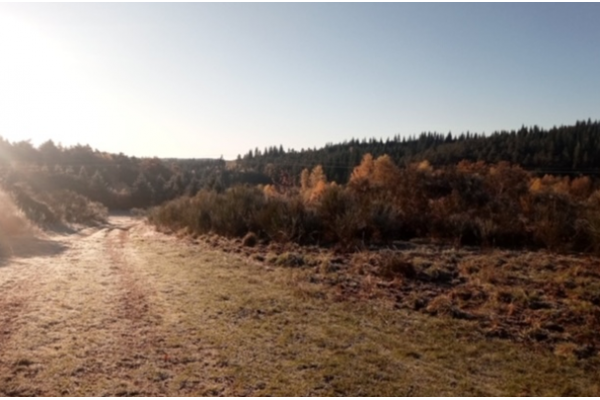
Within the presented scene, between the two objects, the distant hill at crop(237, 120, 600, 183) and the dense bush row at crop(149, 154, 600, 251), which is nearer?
the dense bush row at crop(149, 154, 600, 251)

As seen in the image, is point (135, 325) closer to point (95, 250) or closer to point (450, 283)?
point (450, 283)

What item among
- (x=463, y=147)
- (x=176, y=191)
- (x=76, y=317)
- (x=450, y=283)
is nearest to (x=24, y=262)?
(x=76, y=317)

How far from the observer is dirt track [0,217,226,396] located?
493 cm

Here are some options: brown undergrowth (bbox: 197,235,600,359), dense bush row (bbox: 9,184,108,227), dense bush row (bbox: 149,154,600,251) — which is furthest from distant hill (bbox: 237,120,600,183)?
brown undergrowth (bbox: 197,235,600,359)

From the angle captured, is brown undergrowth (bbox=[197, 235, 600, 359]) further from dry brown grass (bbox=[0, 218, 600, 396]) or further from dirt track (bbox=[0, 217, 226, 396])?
dirt track (bbox=[0, 217, 226, 396])

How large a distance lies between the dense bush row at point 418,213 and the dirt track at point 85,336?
6.82 metres

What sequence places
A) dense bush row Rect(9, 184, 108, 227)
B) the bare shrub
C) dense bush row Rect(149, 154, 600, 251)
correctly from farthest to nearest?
dense bush row Rect(9, 184, 108, 227) < the bare shrub < dense bush row Rect(149, 154, 600, 251)

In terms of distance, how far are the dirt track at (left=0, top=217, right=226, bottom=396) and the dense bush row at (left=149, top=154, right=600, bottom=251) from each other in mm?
6818

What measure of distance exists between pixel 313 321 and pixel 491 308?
10.2ft

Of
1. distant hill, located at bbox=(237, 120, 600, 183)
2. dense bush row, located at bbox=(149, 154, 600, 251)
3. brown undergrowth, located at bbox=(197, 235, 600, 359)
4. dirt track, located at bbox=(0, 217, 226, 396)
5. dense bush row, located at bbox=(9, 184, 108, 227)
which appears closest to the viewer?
dirt track, located at bbox=(0, 217, 226, 396)

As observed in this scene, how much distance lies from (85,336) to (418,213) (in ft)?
42.1

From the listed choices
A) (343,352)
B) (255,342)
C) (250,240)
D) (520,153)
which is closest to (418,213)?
(250,240)

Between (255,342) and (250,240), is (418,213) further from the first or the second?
(255,342)

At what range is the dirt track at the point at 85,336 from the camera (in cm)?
493
